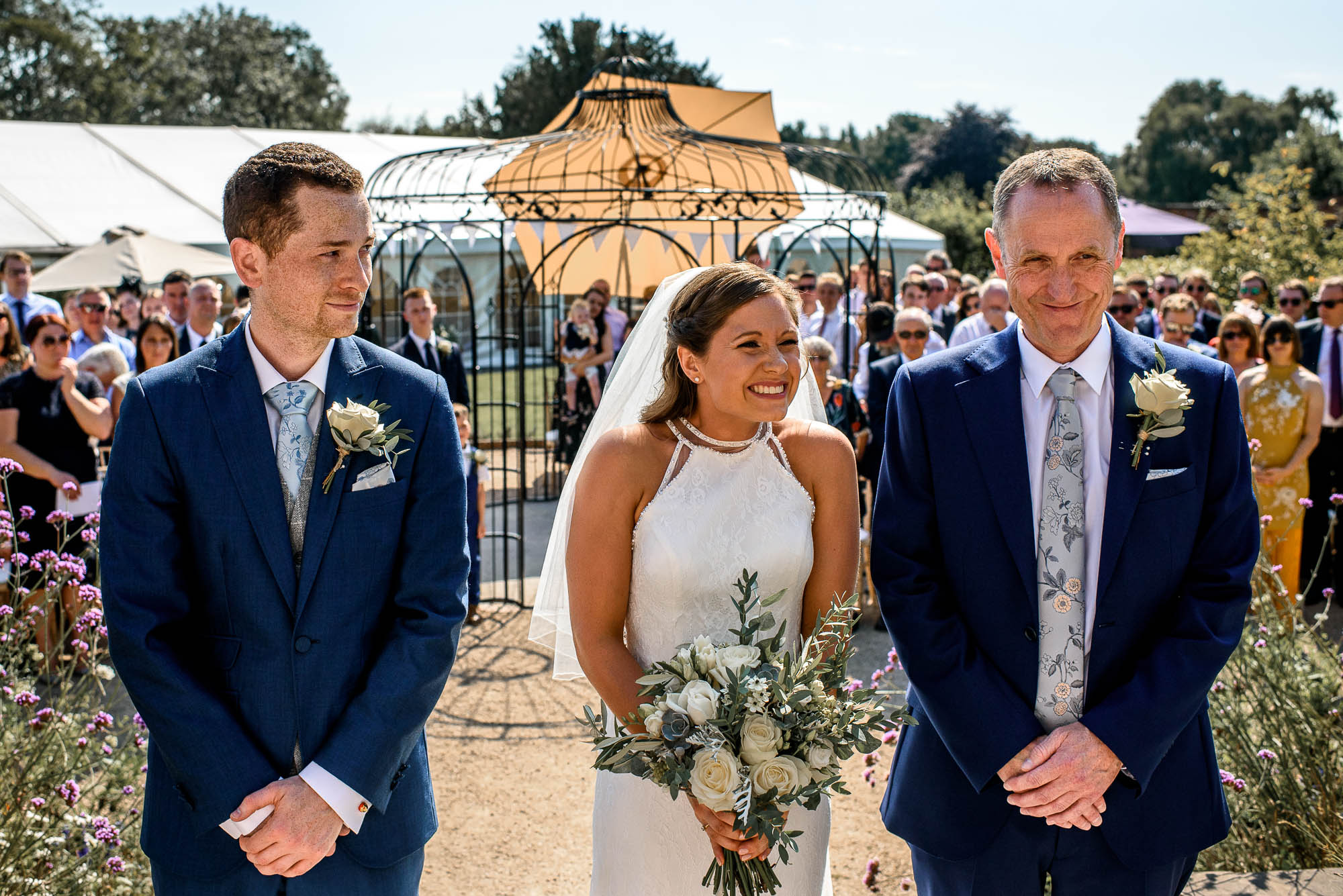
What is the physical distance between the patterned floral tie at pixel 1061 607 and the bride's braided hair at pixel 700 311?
2.74 ft

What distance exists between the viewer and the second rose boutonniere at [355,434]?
7.12 feet

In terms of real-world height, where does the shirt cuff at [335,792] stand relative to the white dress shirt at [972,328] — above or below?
below

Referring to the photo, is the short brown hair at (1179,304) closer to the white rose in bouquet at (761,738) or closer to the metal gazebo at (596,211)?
the metal gazebo at (596,211)

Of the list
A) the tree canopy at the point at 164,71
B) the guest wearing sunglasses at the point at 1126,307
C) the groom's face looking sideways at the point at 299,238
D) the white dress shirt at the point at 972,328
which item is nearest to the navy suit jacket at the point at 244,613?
the groom's face looking sideways at the point at 299,238

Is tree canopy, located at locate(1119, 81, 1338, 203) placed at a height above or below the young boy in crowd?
above

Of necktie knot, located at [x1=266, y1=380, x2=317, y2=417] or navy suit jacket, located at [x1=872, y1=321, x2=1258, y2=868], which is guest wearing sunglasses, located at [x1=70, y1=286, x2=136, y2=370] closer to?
necktie knot, located at [x1=266, y1=380, x2=317, y2=417]

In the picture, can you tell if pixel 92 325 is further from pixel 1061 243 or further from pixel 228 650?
pixel 1061 243

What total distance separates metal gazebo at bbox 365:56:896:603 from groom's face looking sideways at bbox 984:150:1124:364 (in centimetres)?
423

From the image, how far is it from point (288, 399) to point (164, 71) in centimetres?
4861

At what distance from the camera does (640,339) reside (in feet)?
11.5

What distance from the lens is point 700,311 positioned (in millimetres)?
2713

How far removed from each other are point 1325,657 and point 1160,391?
268cm

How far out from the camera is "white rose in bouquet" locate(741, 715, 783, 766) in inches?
85.8

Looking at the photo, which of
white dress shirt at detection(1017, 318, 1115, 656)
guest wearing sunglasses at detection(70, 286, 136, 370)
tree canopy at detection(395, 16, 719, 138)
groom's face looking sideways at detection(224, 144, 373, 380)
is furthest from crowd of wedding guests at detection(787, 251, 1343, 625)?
tree canopy at detection(395, 16, 719, 138)
